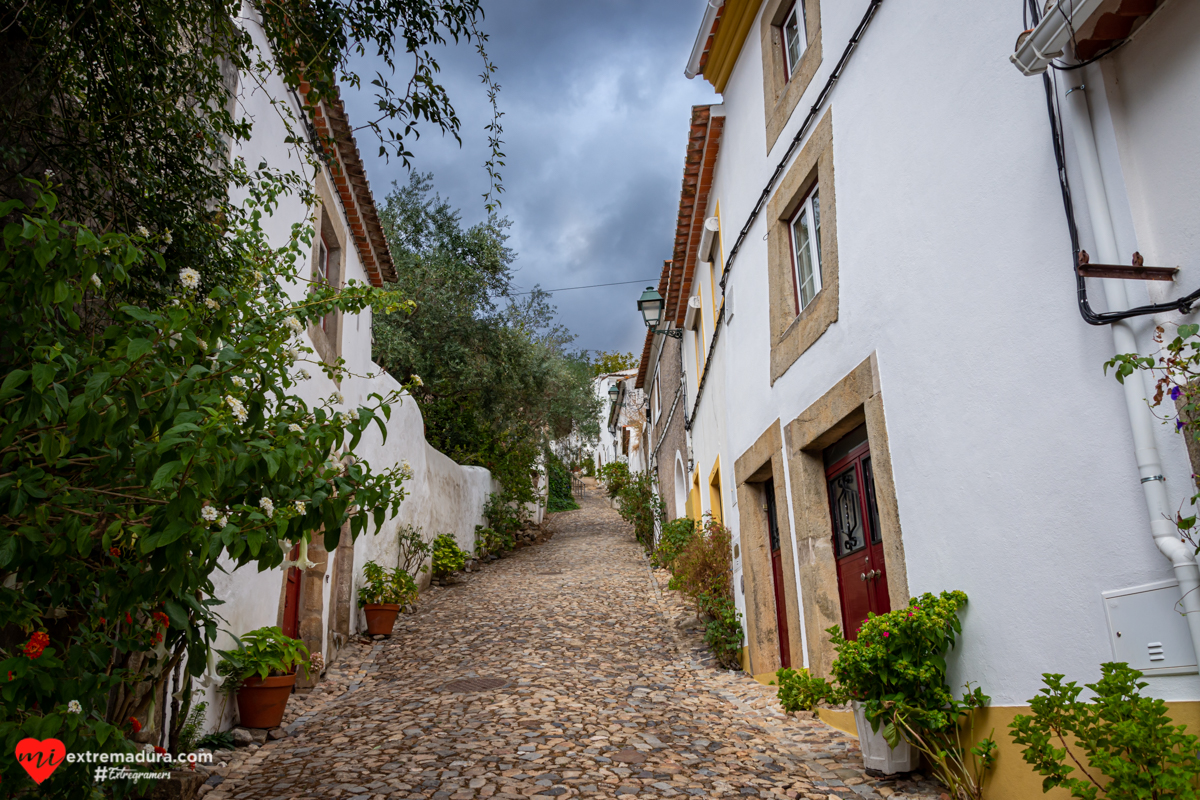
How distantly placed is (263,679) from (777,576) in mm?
4797

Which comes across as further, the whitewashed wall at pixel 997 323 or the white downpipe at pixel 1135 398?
the whitewashed wall at pixel 997 323

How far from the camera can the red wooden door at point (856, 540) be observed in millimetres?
5254

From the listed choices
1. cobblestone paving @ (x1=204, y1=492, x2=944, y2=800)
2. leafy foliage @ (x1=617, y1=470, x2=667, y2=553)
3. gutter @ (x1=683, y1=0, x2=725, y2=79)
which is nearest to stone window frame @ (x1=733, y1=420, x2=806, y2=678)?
cobblestone paving @ (x1=204, y1=492, x2=944, y2=800)

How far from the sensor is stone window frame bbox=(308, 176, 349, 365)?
26.1 feet

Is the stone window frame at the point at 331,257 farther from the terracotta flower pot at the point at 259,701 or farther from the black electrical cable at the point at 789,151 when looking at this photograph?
the black electrical cable at the point at 789,151

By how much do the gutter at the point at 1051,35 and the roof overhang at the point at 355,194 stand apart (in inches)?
230

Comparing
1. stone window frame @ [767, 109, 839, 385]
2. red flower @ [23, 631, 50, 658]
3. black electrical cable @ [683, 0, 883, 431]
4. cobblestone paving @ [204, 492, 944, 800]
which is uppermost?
black electrical cable @ [683, 0, 883, 431]

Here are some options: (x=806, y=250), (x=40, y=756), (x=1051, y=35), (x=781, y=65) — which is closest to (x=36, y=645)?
(x=40, y=756)

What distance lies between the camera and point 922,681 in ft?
12.4

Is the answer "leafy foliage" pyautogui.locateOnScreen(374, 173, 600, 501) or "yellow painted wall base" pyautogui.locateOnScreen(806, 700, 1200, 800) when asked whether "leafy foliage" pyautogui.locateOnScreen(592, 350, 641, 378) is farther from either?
"yellow painted wall base" pyautogui.locateOnScreen(806, 700, 1200, 800)

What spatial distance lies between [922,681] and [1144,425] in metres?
1.75

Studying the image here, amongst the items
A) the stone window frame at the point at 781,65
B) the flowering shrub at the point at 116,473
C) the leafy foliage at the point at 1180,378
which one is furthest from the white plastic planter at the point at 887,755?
the stone window frame at the point at 781,65

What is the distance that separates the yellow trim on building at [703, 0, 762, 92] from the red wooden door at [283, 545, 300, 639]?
6995 mm

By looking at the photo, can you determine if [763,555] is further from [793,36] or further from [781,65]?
[793,36]
